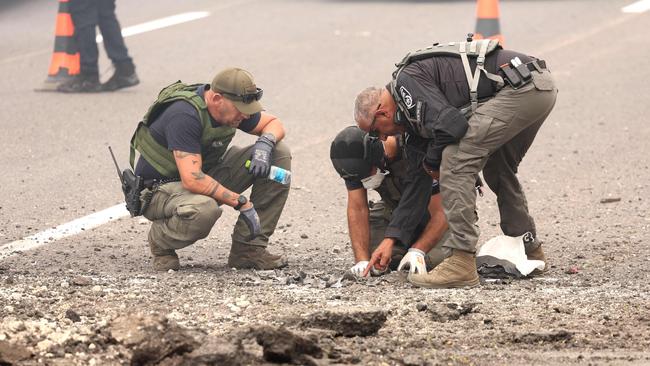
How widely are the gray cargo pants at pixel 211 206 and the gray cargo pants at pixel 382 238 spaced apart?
1.74 ft

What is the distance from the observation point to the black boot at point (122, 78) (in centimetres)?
1212

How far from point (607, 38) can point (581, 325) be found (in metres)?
8.15

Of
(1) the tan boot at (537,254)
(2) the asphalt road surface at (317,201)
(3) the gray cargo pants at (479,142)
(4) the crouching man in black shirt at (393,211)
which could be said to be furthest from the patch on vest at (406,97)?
(1) the tan boot at (537,254)

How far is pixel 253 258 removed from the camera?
7375 mm

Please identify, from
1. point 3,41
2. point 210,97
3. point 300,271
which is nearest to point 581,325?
point 300,271

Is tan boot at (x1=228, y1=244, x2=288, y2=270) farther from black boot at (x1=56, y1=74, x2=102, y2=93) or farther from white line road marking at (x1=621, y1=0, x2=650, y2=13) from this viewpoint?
white line road marking at (x1=621, y1=0, x2=650, y2=13)

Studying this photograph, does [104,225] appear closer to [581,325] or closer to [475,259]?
[475,259]

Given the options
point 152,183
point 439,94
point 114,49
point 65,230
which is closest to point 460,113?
point 439,94

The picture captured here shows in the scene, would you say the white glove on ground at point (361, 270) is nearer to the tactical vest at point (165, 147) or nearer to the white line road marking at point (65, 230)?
the tactical vest at point (165, 147)

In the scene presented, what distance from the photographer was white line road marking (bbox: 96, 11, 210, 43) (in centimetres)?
1484

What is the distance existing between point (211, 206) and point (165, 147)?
42cm

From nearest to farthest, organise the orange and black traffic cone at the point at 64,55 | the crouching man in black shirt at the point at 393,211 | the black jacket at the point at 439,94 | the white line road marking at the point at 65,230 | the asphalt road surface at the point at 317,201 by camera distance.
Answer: the asphalt road surface at the point at 317,201
the black jacket at the point at 439,94
the crouching man in black shirt at the point at 393,211
the white line road marking at the point at 65,230
the orange and black traffic cone at the point at 64,55

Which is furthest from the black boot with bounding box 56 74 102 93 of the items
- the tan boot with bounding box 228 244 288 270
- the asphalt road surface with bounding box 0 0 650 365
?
the tan boot with bounding box 228 244 288 270

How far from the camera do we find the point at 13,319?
5582mm
